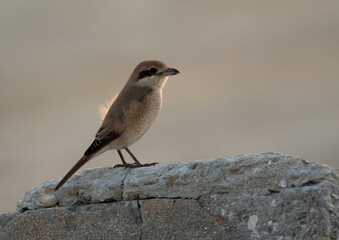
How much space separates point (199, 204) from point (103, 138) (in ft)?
5.51

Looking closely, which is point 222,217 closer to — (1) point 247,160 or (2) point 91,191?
(1) point 247,160

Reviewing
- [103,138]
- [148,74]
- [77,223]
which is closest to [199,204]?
[77,223]

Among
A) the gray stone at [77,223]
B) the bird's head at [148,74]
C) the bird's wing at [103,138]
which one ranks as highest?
the bird's head at [148,74]

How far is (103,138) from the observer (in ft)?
16.6

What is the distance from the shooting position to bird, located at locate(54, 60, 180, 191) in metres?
5.14

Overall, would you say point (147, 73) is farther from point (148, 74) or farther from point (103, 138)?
point (103, 138)

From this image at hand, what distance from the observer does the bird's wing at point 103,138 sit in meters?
4.95

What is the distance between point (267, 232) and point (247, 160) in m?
0.46

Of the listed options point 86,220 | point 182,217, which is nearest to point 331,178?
point 182,217

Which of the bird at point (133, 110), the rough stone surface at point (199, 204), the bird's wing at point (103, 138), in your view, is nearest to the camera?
the rough stone surface at point (199, 204)

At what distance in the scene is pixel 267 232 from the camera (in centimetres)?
331

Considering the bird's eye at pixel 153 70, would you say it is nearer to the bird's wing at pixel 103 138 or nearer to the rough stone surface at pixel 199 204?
the bird's wing at pixel 103 138

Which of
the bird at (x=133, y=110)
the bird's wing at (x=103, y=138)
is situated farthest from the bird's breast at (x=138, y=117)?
the bird's wing at (x=103, y=138)

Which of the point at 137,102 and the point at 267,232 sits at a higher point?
the point at 137,102
